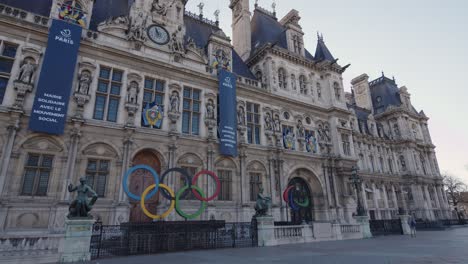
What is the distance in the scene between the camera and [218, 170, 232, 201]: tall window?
784 inches

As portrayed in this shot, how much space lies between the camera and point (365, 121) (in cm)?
4191

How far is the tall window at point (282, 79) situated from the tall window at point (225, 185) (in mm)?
11392

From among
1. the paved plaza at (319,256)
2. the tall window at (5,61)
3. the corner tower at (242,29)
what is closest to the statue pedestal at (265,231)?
the paved plaza at (319,256)

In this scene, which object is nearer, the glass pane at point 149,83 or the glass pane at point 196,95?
the glass pane at point 149,83

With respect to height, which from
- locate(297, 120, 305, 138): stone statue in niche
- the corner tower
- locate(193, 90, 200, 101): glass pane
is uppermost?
the corner tower

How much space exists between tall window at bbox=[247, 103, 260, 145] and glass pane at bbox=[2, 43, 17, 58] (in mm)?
16574

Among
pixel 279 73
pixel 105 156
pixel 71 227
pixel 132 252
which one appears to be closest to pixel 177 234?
pixel 132 252

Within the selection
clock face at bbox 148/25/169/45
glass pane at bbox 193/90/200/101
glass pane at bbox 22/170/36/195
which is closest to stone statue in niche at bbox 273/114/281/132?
glass pane at bbox 193/90/200/101

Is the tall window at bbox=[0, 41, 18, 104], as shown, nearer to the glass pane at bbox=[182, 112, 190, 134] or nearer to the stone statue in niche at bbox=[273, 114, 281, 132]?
the glass pane at bbox=[182, 112, 190, 134]

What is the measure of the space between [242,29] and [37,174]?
25.4 metres

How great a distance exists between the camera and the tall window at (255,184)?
2150 centimetres

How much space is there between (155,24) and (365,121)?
115 ft

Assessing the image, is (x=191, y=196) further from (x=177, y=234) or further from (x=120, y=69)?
(x=120, y=69)

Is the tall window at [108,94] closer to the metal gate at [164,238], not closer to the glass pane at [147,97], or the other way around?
the glass pane at [147,97]
